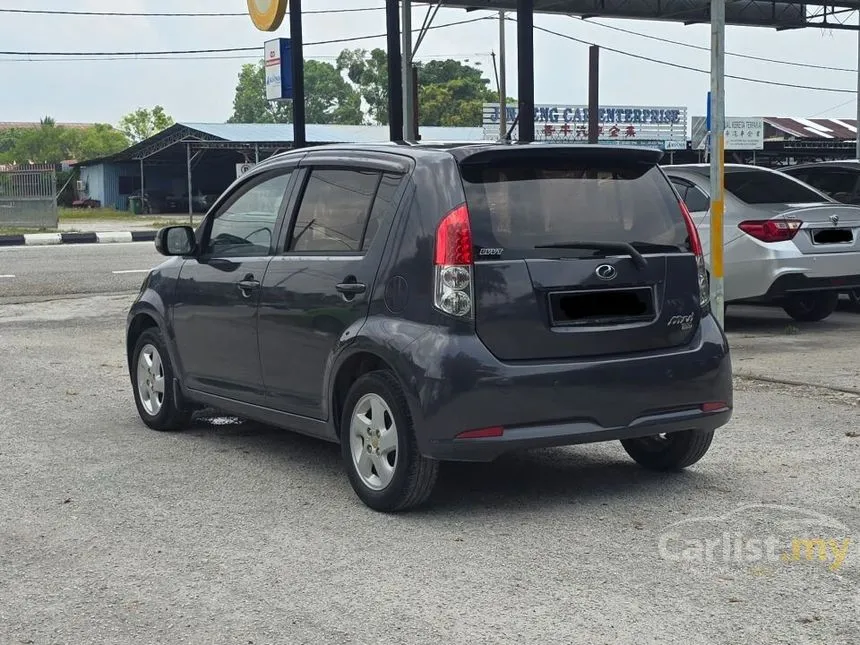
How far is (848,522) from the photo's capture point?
527 cm

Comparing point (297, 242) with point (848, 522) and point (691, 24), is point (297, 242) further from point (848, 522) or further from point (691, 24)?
point (691, 24)

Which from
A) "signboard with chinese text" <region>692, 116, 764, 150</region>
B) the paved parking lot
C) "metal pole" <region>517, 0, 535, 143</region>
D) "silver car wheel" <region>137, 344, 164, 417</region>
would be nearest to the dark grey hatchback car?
the paved parking lot

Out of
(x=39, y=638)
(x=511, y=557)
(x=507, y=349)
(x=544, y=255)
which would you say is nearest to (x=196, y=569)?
(x=39, y=638)

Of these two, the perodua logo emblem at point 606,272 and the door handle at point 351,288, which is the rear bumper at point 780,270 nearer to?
the perodua logo emblem at point 606,272

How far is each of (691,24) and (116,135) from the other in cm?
9315

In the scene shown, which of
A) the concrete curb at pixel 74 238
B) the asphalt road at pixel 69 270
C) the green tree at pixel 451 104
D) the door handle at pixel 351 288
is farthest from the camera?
the green tree at pixel 451 104

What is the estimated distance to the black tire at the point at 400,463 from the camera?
17.5ft

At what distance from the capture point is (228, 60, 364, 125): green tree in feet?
380

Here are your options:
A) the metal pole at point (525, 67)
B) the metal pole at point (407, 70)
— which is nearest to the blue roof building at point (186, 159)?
the metal pole at point (407, 70)

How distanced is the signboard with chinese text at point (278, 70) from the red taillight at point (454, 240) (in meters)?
13.0

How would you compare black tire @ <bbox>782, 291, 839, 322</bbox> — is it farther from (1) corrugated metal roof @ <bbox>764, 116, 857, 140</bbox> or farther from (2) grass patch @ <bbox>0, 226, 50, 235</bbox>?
(1) corrugated metal roof @ <bbox>764, 116, 857, 140</bbox>

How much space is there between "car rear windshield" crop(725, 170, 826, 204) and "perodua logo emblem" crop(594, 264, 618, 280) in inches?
250

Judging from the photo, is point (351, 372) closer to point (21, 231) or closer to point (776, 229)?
point (776, 229)

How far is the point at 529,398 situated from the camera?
5.23 meters
